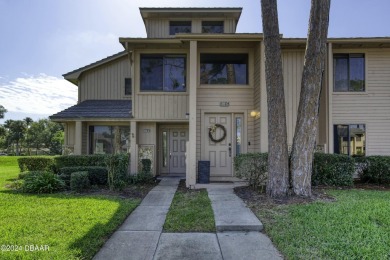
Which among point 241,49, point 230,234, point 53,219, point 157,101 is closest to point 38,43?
point 157,101

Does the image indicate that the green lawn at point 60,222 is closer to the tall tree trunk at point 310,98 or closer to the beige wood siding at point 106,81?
the tall tree trunk at point 310,98

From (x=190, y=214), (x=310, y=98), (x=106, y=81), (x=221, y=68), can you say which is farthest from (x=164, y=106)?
(x=190, y=214)

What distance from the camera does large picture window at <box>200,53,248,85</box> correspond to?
10.1m

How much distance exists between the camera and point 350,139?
10.2 meters

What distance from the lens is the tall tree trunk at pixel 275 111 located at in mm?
6555

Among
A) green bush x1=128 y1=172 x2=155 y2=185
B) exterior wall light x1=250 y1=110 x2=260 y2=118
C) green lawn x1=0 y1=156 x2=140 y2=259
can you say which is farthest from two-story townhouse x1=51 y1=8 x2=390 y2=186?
green lawn x1=0 y1=156 x2=140 y2=259

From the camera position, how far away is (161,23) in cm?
1374

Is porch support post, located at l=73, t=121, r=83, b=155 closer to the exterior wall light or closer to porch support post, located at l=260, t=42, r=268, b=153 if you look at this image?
the exterior wall light

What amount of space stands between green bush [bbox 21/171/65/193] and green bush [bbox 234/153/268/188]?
5213mm

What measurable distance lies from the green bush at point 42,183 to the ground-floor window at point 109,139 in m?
3.98

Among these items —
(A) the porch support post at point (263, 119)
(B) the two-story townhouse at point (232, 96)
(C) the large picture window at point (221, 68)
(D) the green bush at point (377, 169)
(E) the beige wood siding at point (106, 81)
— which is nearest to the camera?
(D) the green bush at point (377, 169)

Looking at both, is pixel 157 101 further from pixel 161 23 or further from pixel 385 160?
pixel 385 160

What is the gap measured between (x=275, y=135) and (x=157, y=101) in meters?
5.35

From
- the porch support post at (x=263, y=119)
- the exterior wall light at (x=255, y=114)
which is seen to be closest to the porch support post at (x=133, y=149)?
the exterior wall light at (x=255, y=114)
